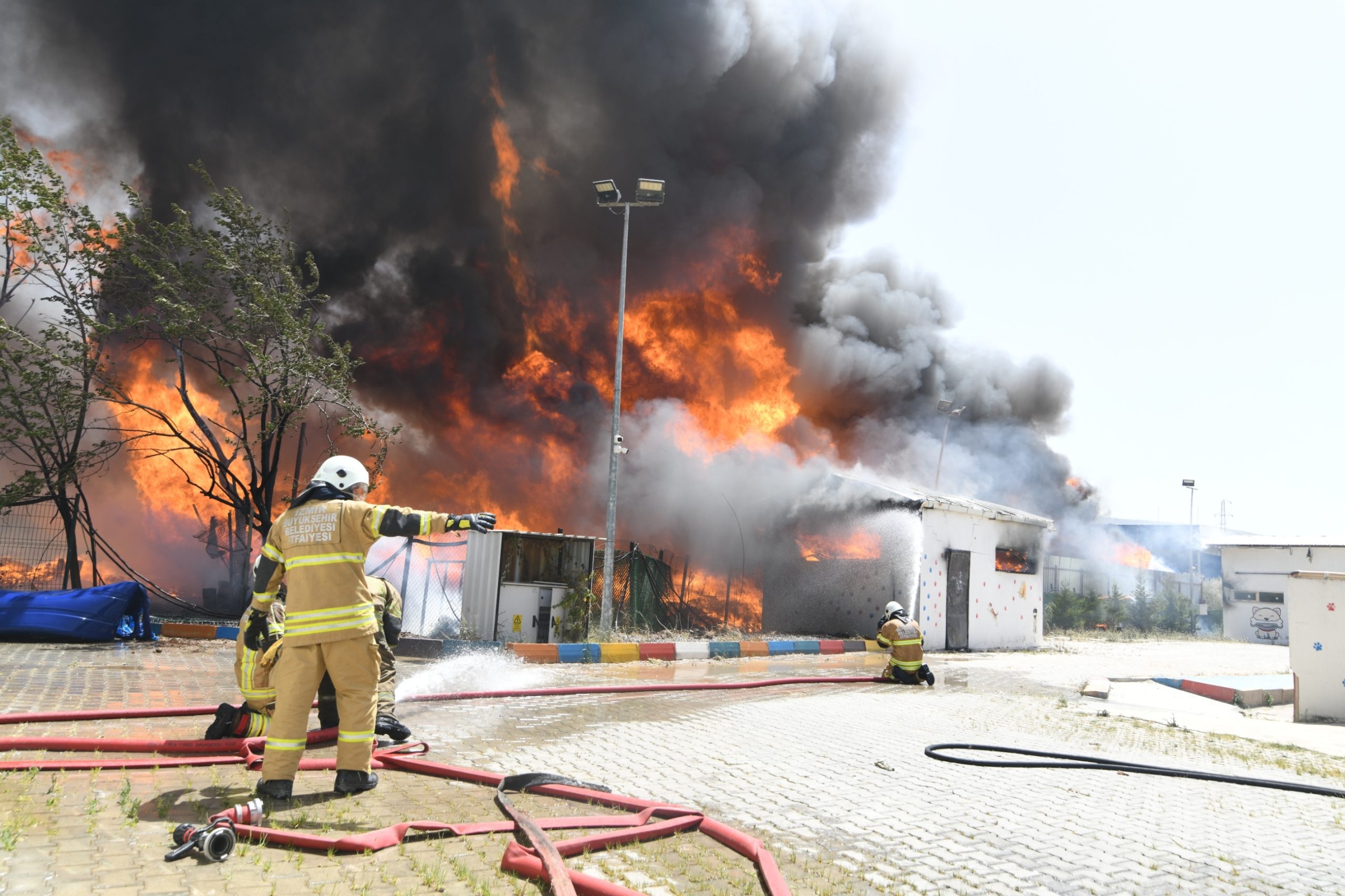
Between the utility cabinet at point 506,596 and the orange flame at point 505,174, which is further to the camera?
the orange flame at point 505,174

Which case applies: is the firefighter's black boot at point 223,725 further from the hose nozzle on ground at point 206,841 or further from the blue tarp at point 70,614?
the blue tarp at point 70,614

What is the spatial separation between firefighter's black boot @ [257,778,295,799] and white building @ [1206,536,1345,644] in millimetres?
37786

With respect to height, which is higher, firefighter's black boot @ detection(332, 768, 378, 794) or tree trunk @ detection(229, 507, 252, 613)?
tree trunk @ detection(229, 507, 252, 613)

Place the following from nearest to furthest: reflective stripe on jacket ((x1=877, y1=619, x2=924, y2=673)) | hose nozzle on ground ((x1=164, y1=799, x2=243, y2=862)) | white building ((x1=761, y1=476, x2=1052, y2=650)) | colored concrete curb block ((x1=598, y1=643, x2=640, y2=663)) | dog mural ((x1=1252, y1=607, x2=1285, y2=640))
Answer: hose nozzle on ground ((x1=164, y1=799, x2=243, y2=862)), reflective stripe on jacket ((x1=877, y1=619, x2=924, y2=673)), colored concrete curb block ((x1=598, y1=643, x2=640, y2=663)), white building ((x1=761, y1=476, x2=1052, y2=650)), dog mural ((x1=1252, y1=607, x2=1285, y2=640))

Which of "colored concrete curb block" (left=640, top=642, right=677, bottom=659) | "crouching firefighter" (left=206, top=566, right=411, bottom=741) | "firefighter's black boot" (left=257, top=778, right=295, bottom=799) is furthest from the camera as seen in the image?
"colored concrete curb block" (left=640, top=642, right=677, bottom=659)

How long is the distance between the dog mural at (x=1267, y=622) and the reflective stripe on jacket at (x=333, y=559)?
3852cm

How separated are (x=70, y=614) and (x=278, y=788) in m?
9.83

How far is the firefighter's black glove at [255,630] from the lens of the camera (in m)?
4.40

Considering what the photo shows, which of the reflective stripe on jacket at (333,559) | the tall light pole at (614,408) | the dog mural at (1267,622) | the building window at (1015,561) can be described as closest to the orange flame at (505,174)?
the tall light pole at (614,408)

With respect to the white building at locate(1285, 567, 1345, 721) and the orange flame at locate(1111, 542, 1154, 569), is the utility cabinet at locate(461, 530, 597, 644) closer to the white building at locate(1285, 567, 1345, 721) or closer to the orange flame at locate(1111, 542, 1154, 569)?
the white building at locate(1285, 567, 1345, 721)

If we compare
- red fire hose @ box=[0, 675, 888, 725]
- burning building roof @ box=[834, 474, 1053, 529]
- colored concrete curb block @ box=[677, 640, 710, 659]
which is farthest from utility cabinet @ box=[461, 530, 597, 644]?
burning building roof @ box=[834, 474, 1053, 529]

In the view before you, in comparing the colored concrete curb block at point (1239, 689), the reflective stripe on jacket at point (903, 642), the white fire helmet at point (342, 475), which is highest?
the white fire helmet at point (342, 475)

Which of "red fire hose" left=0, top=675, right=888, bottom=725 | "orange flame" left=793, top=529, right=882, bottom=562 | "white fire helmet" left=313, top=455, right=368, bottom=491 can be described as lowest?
"red fire hose" left=0, top=675, right=888, bottom=725

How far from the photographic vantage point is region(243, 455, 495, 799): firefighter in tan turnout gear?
4004 mm
